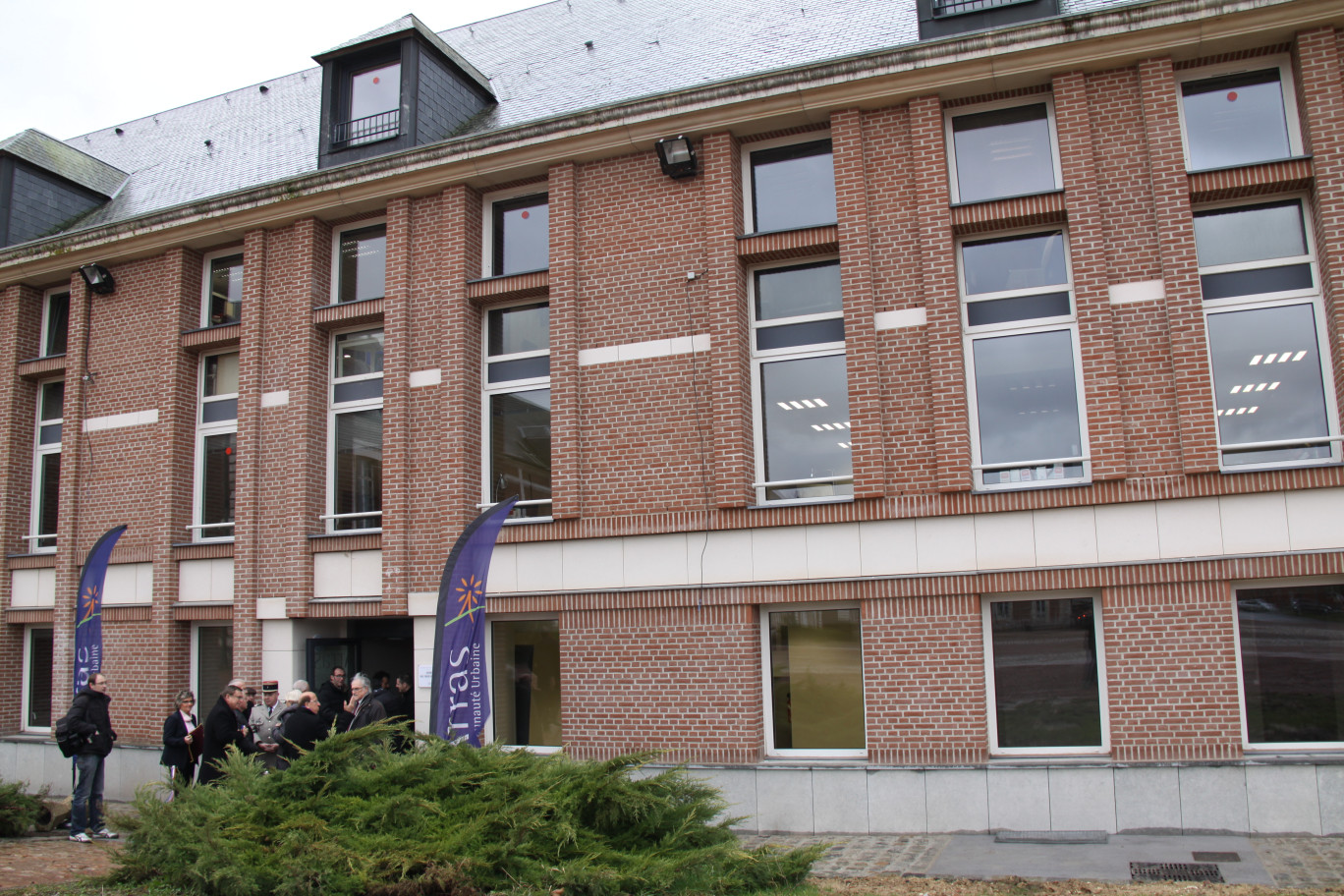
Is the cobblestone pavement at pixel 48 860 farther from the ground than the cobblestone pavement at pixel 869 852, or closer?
farther from the ground

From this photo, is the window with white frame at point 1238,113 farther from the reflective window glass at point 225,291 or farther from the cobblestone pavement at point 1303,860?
the reflective window glass at point 225,291

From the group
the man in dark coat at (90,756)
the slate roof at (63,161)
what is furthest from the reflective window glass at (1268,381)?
the slate roof at (63,161)

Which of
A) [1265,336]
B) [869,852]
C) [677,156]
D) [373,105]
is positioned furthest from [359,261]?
[1265,336]

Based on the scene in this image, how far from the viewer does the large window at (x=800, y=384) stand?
11.4m

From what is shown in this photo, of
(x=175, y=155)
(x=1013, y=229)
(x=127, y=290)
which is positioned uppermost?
(x=175, y=155)

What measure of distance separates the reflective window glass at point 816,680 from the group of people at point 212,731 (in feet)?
13.9

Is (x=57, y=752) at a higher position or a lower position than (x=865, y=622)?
lower

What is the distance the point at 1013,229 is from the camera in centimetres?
1115

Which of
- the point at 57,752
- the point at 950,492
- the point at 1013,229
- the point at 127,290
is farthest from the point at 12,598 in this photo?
the point at 1013,229

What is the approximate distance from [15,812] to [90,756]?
91 cm

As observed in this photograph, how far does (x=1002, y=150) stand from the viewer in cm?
1133

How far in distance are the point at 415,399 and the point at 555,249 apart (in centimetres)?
278

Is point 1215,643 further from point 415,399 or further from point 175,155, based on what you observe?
point 175,155

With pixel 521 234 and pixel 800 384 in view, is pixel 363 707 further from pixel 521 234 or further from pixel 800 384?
pixel 521 234
